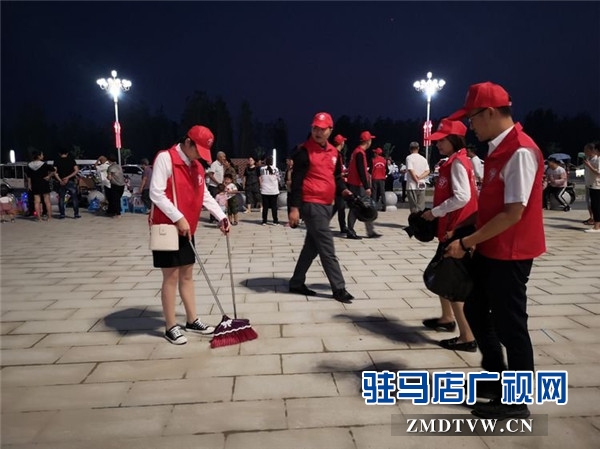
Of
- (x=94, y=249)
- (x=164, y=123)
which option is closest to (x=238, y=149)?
(x=164, y=123)

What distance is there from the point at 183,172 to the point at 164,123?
8786cm

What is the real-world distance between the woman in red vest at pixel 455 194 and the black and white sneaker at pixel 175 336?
212cm

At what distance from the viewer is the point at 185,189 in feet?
11.5

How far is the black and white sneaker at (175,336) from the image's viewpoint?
12.1 feet

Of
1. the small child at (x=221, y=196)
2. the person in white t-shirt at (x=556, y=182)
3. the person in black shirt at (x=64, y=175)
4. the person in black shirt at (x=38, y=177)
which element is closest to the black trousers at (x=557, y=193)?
the person in white t-shirt at (x=556, y=182)

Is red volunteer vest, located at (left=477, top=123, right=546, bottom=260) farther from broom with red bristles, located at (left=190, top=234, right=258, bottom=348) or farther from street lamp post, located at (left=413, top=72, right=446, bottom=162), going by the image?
street lamp post, located at (left=413, top=72, right=446, bottom=162)

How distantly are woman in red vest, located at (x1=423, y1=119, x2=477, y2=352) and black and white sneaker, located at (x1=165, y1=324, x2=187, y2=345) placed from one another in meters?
2.12

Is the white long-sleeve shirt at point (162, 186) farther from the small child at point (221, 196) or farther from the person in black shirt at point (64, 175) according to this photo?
the person in black shirt at point (64, 175)

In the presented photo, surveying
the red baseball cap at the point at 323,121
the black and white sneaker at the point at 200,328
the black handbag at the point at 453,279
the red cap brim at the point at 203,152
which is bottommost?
the black and white sneaker at the point at 200,328

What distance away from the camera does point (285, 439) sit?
2363 millimetres

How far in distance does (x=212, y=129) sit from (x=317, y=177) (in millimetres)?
65873

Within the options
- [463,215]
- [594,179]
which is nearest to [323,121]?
[463,215]

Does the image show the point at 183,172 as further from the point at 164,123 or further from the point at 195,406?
the point at 164,123

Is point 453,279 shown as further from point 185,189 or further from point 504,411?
point 185,189
